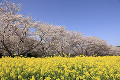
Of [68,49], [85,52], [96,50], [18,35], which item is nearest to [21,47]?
[18,35]

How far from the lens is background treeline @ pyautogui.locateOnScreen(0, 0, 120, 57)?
53.1 feet

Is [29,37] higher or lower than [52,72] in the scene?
higher

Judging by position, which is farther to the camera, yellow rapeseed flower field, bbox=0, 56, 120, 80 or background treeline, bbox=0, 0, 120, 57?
background treeline, bbox=0, 0, 120, 57

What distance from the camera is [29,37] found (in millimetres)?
20094

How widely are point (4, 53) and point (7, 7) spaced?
309 inches

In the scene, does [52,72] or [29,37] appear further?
[29,37]

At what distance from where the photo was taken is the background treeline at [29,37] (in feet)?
53.1

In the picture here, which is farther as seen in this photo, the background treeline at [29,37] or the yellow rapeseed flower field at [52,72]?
the background treeline at [29,37]

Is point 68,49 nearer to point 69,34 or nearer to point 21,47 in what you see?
point 69,34

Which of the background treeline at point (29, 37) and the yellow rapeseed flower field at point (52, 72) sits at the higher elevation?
the background treeline at point (29, 37)

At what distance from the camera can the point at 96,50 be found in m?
32.6

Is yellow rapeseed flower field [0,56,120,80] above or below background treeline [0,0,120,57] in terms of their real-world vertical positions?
below

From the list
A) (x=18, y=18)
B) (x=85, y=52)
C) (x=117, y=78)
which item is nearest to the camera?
(x=117, y=78)

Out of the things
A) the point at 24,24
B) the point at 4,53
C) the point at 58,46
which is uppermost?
the point at 24,24
